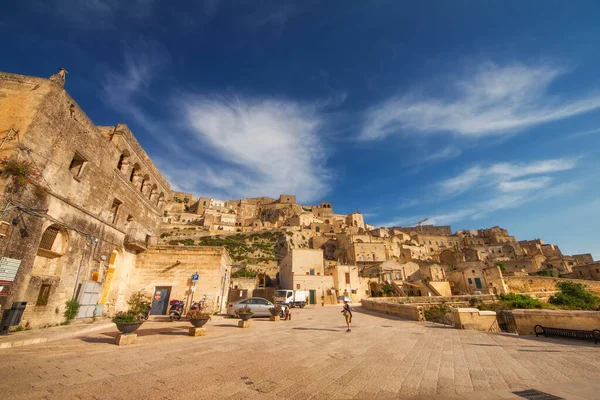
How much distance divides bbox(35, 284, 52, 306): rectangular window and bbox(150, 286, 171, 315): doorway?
704 cm

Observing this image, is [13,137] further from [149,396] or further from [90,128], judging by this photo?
[149,396]

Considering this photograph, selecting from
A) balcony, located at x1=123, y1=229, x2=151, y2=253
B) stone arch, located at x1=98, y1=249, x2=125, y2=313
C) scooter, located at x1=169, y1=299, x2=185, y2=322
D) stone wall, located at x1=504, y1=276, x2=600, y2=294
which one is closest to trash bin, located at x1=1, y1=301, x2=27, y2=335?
stone arch, located at x1=98, y1=249, x2=125, y2=313

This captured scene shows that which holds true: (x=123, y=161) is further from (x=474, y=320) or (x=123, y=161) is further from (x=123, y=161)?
(x=474, y=320)

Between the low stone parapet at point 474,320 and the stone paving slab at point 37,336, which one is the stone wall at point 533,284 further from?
the stone paving slab at point 37,336

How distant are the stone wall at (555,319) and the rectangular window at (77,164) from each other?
2059cm

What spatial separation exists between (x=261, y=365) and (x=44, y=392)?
141 inches

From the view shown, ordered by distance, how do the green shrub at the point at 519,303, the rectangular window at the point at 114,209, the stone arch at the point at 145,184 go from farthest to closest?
the green shrub at the point at 519,303
the stone arch at the point at 145,184
the rectangular window at the point at 114,209

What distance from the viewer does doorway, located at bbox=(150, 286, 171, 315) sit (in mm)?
15898

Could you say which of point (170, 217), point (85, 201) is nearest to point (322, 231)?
point (170, 217)

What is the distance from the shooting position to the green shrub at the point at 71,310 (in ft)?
33.7

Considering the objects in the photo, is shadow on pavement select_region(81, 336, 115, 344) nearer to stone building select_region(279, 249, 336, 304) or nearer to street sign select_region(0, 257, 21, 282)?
street sign select_region(0, 257, 21, 282)

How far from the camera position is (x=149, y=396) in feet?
12.0

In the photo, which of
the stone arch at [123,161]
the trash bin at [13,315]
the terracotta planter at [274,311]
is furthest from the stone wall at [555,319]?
the stone arch at [123,161]

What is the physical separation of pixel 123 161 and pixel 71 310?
8.82 metres
